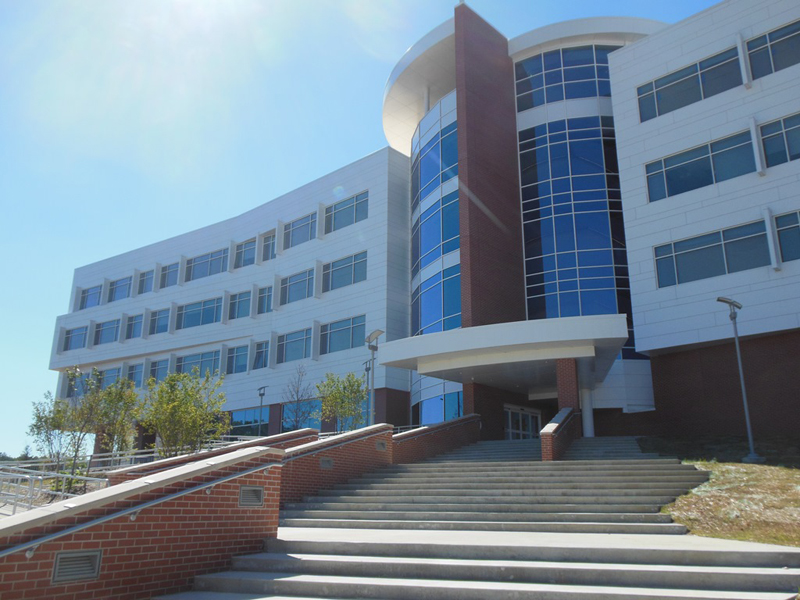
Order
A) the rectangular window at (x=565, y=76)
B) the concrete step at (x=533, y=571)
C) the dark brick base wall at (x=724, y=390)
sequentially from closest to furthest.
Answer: the concrete step at (x=533, y=571), the dark brick base wall at (x=724, y=390), the rectangular window at (x=565, y=76)

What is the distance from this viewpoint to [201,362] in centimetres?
4209

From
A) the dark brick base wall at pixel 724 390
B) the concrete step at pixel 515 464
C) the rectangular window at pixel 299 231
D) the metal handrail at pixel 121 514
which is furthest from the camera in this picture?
the rectangular window at pixel 299 231

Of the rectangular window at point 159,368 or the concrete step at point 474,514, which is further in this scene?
the rectangular window at point 159,368

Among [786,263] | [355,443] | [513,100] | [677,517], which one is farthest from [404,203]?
→ [677,517]

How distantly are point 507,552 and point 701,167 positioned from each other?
21.3 metres

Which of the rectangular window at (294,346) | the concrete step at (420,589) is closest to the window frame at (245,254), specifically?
the rectangular window at (294,346)

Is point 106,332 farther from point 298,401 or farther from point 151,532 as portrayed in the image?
point 151,532

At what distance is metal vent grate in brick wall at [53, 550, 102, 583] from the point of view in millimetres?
6114

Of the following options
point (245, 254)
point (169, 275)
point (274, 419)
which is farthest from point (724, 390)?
point (169, 275)

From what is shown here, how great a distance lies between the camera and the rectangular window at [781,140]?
22484 millimetres

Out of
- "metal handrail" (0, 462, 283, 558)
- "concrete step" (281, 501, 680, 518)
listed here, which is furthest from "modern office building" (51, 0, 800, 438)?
"metal handrail" (0, 462, 283, 558)

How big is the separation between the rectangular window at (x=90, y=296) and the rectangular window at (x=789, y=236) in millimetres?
45557

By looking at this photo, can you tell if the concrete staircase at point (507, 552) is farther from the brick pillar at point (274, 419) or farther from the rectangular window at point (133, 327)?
the rectangular window at point (133, 327)

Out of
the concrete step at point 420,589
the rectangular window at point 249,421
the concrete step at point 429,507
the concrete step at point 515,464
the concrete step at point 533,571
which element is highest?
the rectangular window at point 249,421
